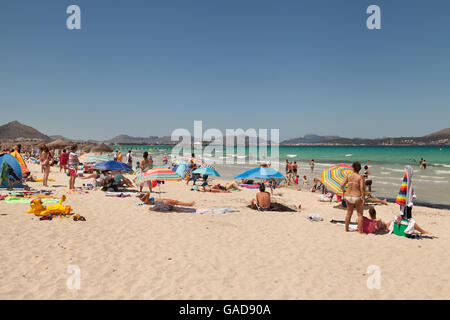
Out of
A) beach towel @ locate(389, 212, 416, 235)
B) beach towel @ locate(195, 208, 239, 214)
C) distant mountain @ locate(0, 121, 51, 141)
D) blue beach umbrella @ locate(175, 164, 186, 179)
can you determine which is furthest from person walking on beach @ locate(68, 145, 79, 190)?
distant mountain @ locate(0, 121, 51, 141)

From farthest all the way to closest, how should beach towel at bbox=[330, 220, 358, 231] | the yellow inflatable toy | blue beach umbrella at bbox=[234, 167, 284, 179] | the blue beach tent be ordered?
the blue beach tent → blue beach umbrella at bbox=[234, 167, 284, 179] → beach towel at bbox=[330, 220, 358, 231] → the yellow inflatable toy

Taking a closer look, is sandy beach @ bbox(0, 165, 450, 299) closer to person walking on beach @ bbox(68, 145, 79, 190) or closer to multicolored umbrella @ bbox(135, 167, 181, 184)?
multicolored umbrella @ bbox(135, 167, 181, 184)

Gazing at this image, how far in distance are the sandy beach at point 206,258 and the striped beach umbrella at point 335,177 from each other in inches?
52.9

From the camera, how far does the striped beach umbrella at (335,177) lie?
30.1 feet

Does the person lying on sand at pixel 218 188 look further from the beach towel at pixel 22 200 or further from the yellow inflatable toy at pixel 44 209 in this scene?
the yellow inflatable toy at pixel 44 209

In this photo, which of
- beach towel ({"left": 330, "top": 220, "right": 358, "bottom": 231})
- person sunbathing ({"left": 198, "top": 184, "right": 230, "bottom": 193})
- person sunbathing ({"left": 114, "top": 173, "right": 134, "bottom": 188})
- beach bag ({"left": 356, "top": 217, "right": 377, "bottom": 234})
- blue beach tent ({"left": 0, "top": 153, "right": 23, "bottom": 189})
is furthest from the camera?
person sunbathing ({"left": 198, "top": 184, "right": 230, "bottom": 193})

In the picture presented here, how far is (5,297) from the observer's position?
3670 mm

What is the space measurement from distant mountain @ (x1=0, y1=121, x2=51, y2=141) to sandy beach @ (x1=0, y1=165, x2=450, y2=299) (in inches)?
3571

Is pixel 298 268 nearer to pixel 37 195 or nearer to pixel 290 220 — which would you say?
pixel 290 220

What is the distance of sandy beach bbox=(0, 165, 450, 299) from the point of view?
411 centimetres

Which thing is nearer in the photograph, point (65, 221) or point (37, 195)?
point (65, 221)

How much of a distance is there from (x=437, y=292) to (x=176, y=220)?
19.3 ft

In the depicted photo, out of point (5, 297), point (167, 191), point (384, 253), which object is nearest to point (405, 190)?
point (384, 253)

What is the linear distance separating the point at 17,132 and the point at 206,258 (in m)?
102
